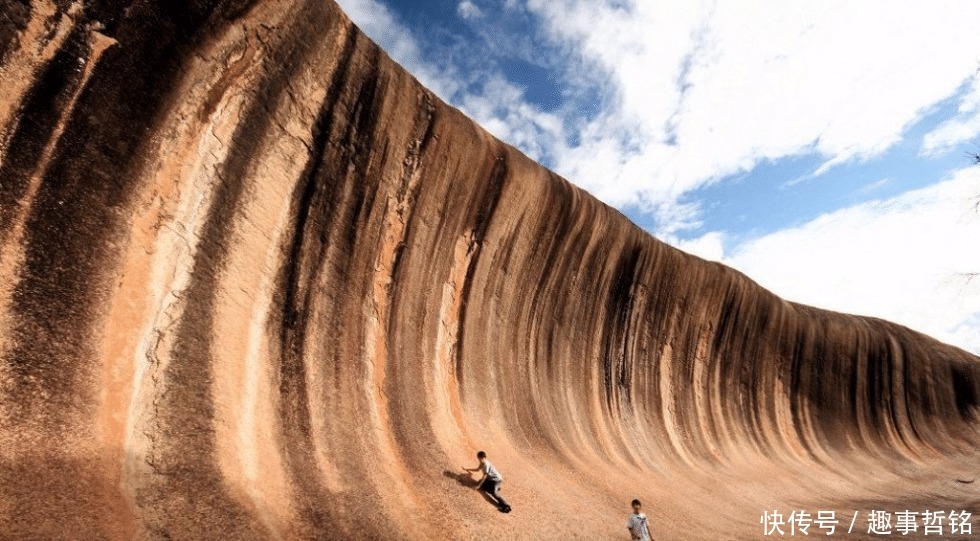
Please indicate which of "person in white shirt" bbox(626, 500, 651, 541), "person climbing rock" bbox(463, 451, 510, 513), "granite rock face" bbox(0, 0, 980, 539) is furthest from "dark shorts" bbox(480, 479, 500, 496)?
"person in white shirt" bbox(626, 500, 651, 541)

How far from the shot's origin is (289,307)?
19.0ft

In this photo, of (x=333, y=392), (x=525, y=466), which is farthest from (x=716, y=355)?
(x=333, y=392)

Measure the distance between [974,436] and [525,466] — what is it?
2299cm

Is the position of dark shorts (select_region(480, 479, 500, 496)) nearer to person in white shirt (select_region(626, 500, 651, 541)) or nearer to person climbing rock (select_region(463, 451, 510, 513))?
person climbing rock (select_region(463, 451, 510, 513))

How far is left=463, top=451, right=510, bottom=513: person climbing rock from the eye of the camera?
6574 millimetres

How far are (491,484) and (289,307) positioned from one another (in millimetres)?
3228

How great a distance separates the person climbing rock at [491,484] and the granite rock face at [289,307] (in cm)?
19

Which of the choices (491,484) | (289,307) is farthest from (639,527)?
→ (289,307)

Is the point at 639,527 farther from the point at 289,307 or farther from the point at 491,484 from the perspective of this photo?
the point at 289,307

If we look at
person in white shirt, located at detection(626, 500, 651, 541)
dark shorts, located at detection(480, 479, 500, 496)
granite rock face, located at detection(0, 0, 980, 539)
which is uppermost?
granite rock face, located at detection(0, 0, 980, 539)

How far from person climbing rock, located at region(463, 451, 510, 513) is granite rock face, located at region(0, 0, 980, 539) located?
0.19 m

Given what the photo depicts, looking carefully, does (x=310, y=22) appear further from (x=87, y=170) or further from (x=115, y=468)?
(x=115, y=468)

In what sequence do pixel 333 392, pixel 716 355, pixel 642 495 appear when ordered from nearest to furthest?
1. pixel 333 392
2. pixel 642 495
3. pixel 716 355

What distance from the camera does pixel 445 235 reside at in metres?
8.21
